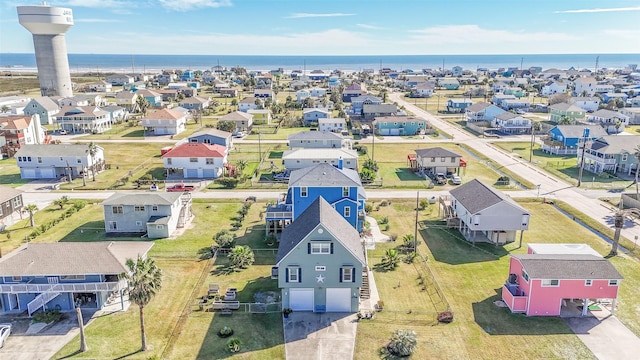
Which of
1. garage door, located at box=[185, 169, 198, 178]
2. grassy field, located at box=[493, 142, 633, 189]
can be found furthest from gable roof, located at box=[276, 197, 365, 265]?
grassy field, located at box=[493, 142, 633, 189]

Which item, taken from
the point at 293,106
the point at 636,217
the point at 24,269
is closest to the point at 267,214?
the point at 24,269

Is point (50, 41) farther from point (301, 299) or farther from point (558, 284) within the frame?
point (558, 284)

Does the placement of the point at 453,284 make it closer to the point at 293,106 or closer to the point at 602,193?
the point at 602,193

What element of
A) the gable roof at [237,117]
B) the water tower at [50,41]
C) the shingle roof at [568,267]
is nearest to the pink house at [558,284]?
the shingle roof at [568,267]

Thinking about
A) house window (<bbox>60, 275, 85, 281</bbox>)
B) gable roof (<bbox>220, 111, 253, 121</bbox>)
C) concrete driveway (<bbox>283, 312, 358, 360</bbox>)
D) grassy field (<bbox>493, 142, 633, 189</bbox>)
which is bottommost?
concrete driveway (<bbox>283, 312, 358, 360</bbox>)

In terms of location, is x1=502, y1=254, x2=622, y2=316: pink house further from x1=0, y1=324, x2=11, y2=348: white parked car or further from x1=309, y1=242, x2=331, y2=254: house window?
x1=0, y1=324, x2=11, y2=348: white parked car

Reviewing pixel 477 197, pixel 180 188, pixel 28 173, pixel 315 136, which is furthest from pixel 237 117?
pixel 477 197
